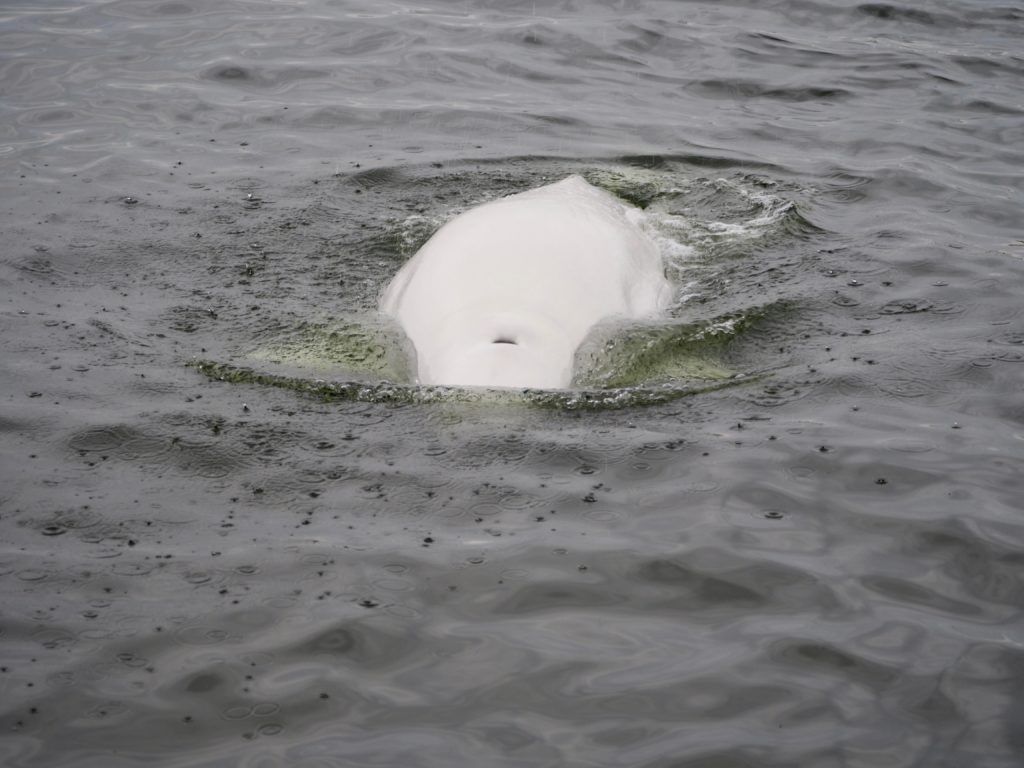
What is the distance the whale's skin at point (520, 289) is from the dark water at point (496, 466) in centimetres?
25

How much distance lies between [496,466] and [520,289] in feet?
5.90

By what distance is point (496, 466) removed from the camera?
7.07m

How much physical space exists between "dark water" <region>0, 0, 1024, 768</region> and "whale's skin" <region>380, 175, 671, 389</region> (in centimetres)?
25

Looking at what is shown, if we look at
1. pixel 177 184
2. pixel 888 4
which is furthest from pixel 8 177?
pixel 888 4

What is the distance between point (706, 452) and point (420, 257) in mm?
3322

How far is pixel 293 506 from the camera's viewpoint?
6.65m

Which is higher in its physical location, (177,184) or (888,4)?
(888,4)

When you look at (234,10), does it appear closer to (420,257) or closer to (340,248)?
(340,248)

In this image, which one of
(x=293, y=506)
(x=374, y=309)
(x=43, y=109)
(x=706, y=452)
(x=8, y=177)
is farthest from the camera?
(x=43, y=109)

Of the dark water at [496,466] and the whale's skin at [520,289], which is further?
the whale's skin at [520,289]

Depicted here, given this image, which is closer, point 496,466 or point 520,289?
point 496,466

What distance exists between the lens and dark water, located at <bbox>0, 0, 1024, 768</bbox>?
520 centimetres

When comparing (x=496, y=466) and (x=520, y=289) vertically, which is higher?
(x=520, y=289)

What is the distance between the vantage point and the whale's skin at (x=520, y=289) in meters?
7.91
